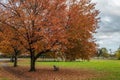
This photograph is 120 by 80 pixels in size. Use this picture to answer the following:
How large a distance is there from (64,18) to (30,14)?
398 centimetres

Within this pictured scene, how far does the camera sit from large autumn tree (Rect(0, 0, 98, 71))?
36.6m

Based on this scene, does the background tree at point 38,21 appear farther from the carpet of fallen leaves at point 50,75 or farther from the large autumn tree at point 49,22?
the carpet of fallen leaves at point 50,75

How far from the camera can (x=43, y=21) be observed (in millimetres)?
36969

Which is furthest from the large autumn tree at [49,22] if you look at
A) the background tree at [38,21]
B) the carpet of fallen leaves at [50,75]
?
the carpet of fallen leaves at [50,75]

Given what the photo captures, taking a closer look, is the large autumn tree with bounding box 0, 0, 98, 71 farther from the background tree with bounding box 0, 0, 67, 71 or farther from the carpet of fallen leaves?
the carpet of fallen leaves

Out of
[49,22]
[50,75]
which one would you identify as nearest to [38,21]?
[49,22]

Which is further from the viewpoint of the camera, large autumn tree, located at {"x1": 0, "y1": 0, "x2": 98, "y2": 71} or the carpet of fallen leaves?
large autumn tree, located at {"x1": 0, "y1": 0, "x2": 98, "y2": 71}

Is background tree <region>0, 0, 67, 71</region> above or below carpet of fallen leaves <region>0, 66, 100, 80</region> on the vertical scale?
above

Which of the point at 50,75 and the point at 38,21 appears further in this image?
the point at 38,21

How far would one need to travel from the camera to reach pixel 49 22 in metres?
36.7

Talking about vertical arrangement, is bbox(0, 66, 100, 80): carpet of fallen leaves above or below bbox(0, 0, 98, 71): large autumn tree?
below

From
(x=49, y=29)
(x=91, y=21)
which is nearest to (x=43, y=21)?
(x=49, y=29)

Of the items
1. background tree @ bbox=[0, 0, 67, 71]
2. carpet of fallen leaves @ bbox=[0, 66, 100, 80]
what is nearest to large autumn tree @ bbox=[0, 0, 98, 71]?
background tree @ bbox=[0, 0, 67, 71]

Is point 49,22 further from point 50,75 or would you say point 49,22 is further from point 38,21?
point 50,75
